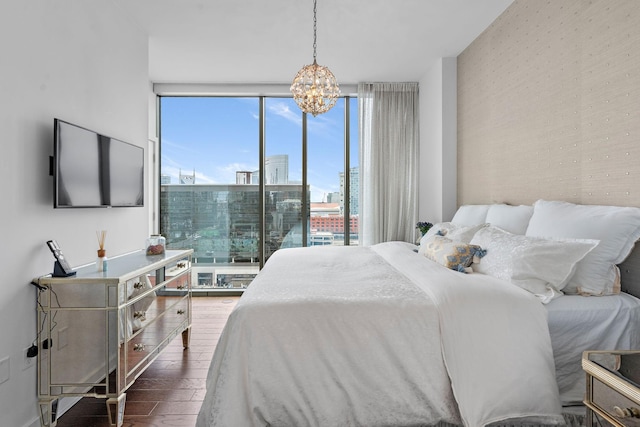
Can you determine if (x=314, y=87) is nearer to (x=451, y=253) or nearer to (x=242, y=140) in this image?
(x=451, y=253)

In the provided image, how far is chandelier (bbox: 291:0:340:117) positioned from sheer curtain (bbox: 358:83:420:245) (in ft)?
5.96

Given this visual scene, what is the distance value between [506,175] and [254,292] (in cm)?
243

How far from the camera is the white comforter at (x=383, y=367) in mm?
1598

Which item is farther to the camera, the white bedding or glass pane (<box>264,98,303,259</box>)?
glass pane (<box>264,98,303,259</box>)

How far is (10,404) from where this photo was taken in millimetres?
1780

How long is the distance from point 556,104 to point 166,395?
128 inches

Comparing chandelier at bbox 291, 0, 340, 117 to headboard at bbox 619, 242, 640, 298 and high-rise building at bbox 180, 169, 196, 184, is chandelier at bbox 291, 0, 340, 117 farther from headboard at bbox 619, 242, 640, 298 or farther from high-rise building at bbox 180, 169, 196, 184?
high-rise building at bbox 180, 169, 196, 184

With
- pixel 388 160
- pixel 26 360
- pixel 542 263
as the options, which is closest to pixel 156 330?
pixel 26 360

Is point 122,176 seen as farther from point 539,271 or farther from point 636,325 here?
point 636,325

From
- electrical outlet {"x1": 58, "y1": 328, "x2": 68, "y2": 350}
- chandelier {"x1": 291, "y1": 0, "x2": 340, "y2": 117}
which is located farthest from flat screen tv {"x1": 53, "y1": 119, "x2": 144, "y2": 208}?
chandelier {"x1": 291, "y1": 0, "x2": 340, "y2": 117}

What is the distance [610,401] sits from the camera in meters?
1.18

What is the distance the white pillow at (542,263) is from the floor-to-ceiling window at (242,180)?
10.1ft

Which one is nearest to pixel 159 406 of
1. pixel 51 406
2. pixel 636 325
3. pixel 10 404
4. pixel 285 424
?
pixel 51 406

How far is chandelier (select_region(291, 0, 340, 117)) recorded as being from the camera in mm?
2869
